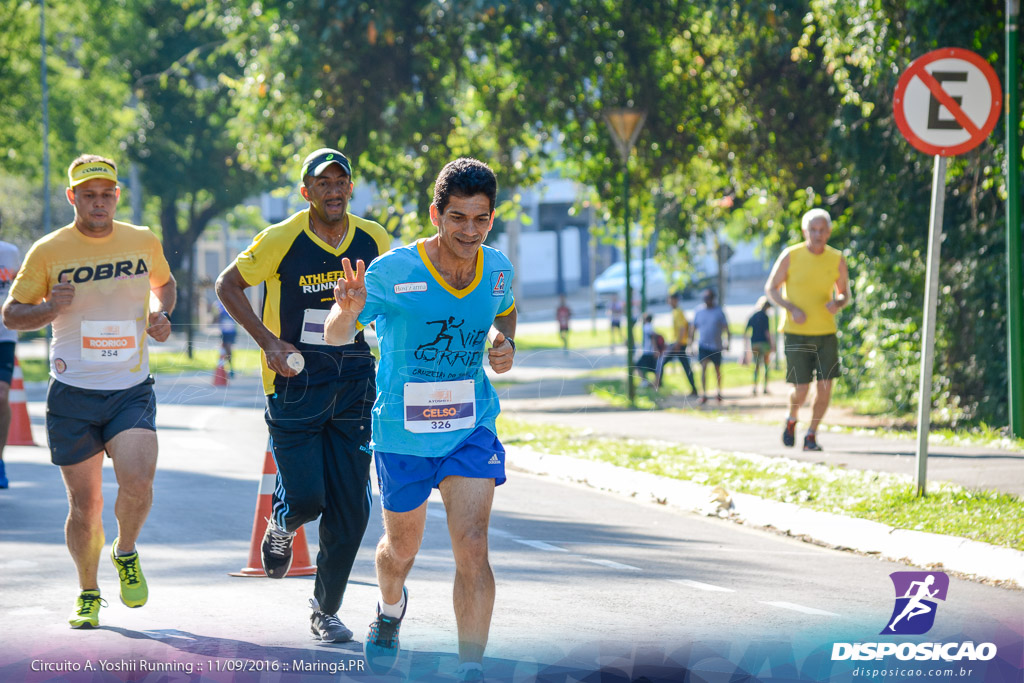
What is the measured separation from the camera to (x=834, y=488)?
9297 millimetres

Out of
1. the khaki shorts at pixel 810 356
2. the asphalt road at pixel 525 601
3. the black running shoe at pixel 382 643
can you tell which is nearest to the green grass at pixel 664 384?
the khaki shorts at pixel 810 356

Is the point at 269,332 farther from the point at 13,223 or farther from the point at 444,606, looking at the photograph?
the point at 13,223

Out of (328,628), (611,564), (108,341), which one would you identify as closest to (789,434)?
(611,564)

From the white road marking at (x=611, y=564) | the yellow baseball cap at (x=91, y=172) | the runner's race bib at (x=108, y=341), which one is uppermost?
the yellow baseball cap at (x=91, y=172)

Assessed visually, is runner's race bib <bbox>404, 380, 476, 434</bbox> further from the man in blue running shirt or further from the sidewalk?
the sidewalk

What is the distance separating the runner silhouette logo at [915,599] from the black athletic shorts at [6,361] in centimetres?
614

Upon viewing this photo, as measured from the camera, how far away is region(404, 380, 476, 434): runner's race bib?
15.3 ft

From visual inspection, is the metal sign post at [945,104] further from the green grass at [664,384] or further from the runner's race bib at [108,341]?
the green grass at [664,384]

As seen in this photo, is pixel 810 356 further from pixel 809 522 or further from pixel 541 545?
pixel 541 545

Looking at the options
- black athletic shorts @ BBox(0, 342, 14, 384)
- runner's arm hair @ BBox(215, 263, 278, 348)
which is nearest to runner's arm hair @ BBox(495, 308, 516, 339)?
runner's arm hair @ BBox(215, 263, 278, 348)

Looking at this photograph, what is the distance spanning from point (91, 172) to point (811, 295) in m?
6.68

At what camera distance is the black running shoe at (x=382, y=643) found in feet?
16.1

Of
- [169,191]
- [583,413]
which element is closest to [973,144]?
[583,413]

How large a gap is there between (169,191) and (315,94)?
2458cm
